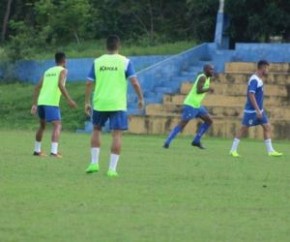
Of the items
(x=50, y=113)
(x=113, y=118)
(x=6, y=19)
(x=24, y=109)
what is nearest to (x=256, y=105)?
(x=50, y=113)

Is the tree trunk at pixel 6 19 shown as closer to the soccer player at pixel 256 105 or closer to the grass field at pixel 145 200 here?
the soccer player at pixel 256 105

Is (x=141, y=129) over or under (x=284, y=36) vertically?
under

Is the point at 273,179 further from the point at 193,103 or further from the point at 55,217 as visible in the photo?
the point at 193,103

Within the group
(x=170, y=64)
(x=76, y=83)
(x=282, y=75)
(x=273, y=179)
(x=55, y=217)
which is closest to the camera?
(x=55, y=217)

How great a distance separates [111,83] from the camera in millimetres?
14031

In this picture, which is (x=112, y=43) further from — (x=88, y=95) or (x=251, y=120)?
(x=251, y=120)

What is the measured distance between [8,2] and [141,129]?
16972 millimetres

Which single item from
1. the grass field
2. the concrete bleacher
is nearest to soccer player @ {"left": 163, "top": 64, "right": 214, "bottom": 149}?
the grass field

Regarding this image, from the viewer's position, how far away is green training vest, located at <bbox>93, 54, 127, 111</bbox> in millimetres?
13984

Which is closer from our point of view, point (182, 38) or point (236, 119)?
point (236, 119)

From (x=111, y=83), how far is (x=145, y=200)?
3338 millimetres

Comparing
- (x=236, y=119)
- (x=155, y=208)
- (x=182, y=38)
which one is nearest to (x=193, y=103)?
(x=236, y=119)

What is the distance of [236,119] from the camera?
28.9 meters

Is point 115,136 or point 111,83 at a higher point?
point 111,83
